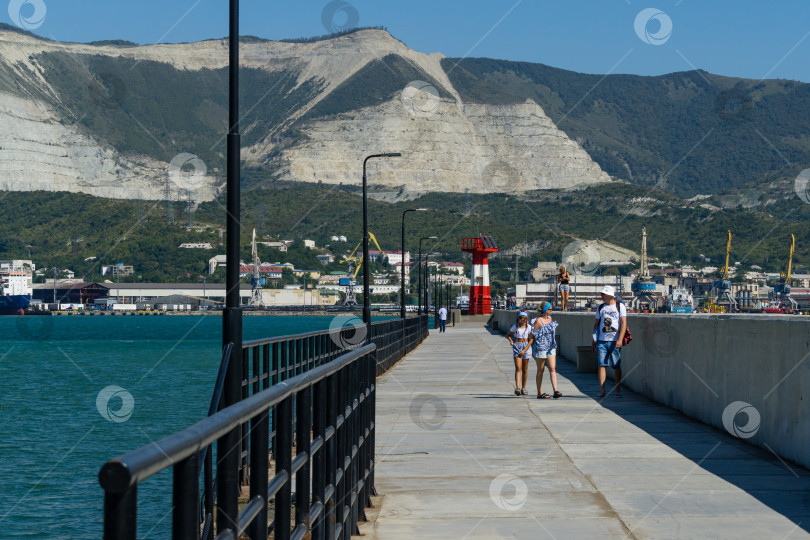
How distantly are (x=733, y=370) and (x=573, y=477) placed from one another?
381cm

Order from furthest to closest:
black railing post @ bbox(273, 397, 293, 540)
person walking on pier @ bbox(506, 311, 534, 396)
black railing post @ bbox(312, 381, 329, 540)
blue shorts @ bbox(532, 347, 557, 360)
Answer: person walking on pier @ bbox(506, 311, 534, 396)
blue shorts @ bbox(532, 347, 557, 360)
black railing post @ bbox(312, 381, 329, 540)
black railing post @ bbox(273, 397, 293, 540)

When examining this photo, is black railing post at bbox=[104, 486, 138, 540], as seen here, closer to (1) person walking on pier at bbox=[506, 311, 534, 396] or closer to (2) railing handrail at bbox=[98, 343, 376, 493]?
(2) railing handrail at bbox=[98, 343, 376, 493]

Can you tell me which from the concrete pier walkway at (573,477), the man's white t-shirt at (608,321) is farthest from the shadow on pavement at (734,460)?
the man's white t-shirt at (608,321)

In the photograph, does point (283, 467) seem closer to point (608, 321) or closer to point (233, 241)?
point (233, 241)

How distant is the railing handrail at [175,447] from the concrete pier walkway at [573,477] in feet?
12.7

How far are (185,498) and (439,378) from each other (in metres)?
22.0

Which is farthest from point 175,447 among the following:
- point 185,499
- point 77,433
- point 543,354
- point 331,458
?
point 77,433

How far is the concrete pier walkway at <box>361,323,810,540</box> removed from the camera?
8148 millimetres

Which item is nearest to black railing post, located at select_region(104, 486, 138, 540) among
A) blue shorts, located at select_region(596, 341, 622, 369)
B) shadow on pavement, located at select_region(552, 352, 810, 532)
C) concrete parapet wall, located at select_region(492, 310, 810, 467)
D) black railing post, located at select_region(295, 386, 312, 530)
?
black railing post, located at select_region(295, 386, 312, 530)

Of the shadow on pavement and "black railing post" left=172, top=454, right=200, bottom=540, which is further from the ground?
"black railing post" left=172, top=454, right=200, bottom=540

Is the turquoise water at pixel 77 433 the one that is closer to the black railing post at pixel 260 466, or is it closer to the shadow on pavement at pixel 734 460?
the black railing post at pixel 260 466

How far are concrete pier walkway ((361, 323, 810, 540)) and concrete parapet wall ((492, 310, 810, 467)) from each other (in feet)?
0.87

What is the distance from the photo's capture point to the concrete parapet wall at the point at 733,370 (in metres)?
10.8

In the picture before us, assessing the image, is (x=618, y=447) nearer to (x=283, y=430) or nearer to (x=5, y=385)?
(x=283, y=430)
